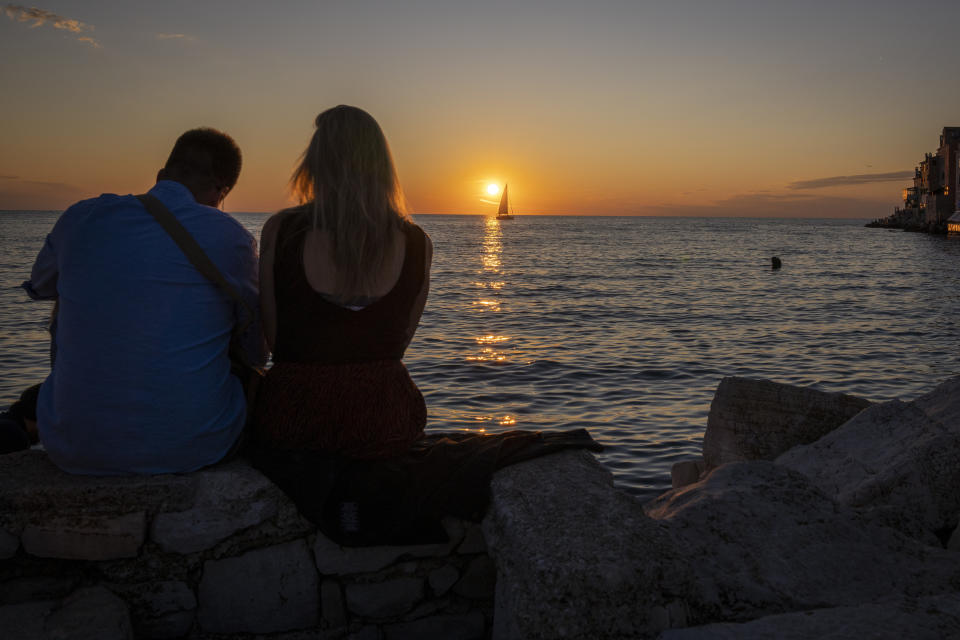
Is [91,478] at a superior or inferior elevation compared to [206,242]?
inferior

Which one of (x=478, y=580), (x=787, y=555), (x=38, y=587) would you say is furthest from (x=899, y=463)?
(x=38, y=587)

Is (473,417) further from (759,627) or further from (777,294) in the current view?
(777,294)

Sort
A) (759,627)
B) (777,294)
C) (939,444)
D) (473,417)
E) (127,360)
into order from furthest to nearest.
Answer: (777,294)
(473,417)
(939,444)
(127,360)
(759,627)

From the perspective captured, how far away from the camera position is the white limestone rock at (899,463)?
3.71m

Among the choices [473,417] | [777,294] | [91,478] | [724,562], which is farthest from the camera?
[777,294]

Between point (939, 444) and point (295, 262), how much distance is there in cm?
353

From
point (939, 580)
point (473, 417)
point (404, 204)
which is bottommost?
point (473, 417)

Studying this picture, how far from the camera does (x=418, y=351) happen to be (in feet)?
43.5

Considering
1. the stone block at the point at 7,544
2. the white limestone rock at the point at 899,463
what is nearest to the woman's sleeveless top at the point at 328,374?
the stone block at the point at 7,544

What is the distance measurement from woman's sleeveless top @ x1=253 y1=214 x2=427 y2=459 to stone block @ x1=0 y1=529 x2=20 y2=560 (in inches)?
35.4

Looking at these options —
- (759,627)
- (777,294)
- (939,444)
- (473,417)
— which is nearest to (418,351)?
(473,417)

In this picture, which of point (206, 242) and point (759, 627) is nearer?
point (759, 627)

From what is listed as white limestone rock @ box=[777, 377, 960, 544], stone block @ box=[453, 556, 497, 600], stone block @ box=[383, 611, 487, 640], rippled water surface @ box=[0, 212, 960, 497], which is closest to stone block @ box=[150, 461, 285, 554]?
stone block @ box=[383, 611, 487, 640]

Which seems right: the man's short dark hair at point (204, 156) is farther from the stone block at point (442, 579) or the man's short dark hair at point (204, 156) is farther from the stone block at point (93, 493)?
the stone block at point (442, 579)
